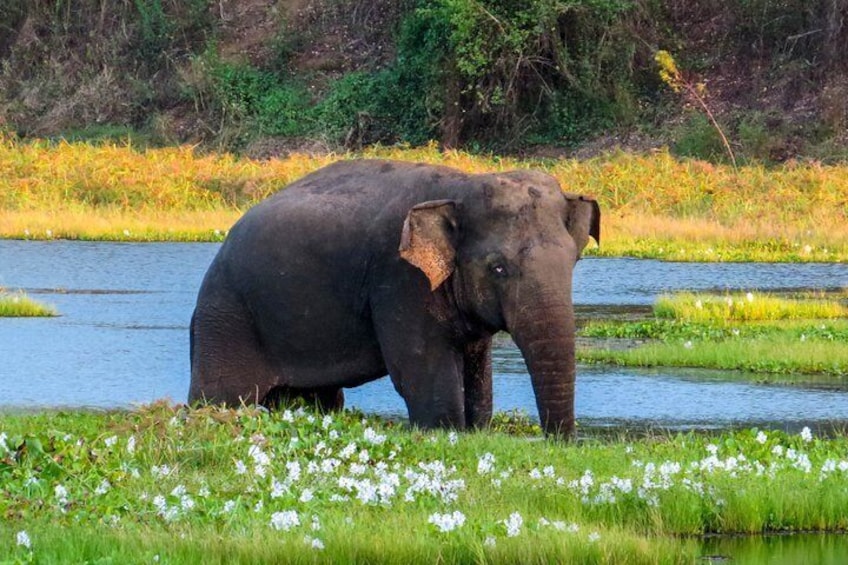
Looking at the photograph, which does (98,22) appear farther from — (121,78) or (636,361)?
(636,361)

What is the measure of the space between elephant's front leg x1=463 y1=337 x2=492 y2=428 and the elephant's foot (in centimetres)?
101

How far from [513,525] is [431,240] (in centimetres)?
375

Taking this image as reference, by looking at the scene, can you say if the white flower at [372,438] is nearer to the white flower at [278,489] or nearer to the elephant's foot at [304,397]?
the white flower at [278,489]

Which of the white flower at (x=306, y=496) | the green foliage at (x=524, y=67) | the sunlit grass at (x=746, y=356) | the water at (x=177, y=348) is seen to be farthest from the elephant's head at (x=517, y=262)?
the green foliage at (x=524, y=67)

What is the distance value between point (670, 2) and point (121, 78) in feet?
57.7

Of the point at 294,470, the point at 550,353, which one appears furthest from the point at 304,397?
the point at 294,470

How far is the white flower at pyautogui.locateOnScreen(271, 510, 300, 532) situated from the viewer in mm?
8000

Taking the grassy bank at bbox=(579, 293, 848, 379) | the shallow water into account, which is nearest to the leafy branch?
the grassy bank at bbox=(579, 293, 848, 379)

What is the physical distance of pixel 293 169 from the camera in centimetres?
3662

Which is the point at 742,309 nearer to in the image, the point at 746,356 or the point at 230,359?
the point at 746,356

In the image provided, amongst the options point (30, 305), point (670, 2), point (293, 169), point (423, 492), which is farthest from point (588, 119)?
point (423, 492)

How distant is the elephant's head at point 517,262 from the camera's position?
1109 cm

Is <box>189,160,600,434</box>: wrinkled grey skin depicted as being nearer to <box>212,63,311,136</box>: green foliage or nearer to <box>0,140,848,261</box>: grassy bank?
<box>0,140,848,261</box>: grassy bank

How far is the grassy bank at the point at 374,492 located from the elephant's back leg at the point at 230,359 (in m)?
1.55
